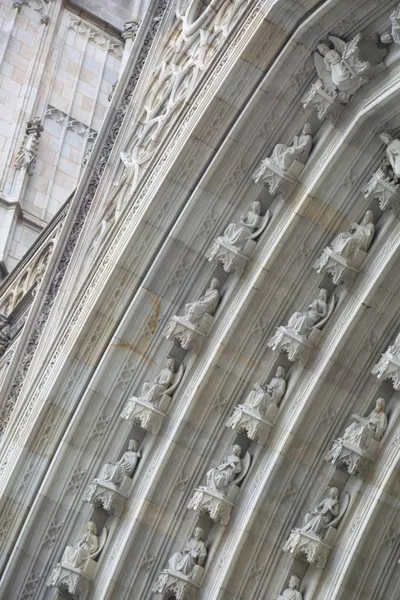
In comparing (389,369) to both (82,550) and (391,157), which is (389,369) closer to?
(391,157)

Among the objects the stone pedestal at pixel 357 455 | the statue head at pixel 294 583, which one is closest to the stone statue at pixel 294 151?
the stone pedestal at pixel 357 455

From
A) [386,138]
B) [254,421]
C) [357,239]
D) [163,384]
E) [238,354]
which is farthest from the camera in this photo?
[163,384]

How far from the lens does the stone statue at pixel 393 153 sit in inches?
512

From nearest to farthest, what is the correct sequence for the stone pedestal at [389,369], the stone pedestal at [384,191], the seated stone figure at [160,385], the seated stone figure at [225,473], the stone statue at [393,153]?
the stone statue at [393,153]
the stone pedestal at [389,369]
the stone pedestal at [384,191]
the seated stone figure at [225,473]
the seated stone figure at [160,385]

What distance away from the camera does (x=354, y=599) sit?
13.2 m

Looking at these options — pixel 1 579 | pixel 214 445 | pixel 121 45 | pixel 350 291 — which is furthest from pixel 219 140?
pixel 121 45

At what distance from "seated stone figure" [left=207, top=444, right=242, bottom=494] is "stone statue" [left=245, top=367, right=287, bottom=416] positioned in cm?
48

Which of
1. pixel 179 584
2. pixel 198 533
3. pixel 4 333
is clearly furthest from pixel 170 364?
pixel 4 333

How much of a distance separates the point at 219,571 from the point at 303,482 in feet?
3.77

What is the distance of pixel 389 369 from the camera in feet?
43.1

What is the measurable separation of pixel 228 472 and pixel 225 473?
34mm

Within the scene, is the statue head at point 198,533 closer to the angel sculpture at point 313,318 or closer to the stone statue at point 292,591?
the stone statue at point 292,591

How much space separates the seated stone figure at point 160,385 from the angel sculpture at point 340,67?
10.2 ft

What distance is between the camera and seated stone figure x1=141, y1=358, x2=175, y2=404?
14.2 meters
